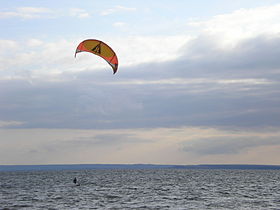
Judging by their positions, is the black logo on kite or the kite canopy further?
the black logo on kite

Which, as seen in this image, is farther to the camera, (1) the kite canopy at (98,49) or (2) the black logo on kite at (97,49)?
(2) the black logo on kite at (97,49)

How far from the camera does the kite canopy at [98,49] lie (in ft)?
118

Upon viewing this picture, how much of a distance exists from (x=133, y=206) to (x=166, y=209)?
3.91 m

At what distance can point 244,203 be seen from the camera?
50219 mm

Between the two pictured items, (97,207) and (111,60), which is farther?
(97,207)

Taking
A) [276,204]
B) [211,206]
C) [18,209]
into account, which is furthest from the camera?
[276,204]

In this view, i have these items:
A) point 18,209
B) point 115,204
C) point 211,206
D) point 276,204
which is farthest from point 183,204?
point 18,209

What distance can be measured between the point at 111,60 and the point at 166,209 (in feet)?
53.0

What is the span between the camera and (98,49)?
36250 mm

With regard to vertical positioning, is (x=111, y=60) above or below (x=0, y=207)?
above

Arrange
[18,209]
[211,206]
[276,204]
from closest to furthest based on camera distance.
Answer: [18,209], [211,206], [276,204]

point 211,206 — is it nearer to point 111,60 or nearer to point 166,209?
point 166,209

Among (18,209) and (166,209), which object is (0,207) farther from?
(166,209)

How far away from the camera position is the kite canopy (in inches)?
1419
